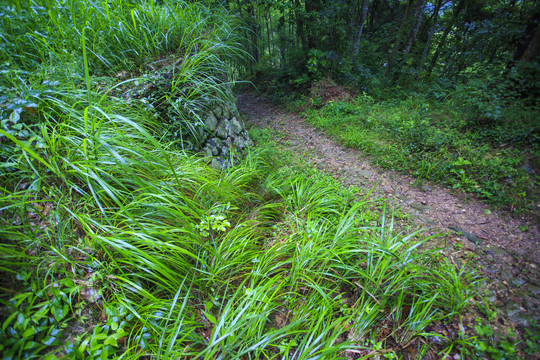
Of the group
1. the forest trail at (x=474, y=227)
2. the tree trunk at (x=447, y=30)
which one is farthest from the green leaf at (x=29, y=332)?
the tree trunk at (x=447, y=30)

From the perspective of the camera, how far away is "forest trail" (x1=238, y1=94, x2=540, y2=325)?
5.36 feet

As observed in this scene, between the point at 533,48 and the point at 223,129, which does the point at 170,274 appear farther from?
the point at 533,48

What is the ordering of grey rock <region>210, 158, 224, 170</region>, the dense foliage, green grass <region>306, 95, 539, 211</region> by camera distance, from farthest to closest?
1. grey rock <region>210, 158, 224, 170</region>
2. the dense foliage
3. green grass <region>306, 95, 539, 211</region>

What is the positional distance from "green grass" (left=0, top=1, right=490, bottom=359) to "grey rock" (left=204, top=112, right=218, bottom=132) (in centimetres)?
83

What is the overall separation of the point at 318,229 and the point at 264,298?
87 cm

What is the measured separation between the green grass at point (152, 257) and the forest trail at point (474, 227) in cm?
24

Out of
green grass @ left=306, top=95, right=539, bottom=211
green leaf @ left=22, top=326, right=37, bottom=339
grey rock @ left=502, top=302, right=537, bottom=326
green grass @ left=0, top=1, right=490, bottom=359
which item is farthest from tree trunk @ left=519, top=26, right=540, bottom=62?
green leaf @ left=22, top=326, right=37, bottom=339

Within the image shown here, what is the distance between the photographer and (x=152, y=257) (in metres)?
1.42

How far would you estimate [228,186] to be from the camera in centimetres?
233

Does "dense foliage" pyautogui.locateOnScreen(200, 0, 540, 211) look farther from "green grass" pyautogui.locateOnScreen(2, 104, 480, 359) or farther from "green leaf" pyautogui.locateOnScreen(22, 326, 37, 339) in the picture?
"green leaf" pyautogui.locateOnScreen(22, 326, 37, 339)

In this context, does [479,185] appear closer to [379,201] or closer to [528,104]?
[379,201]

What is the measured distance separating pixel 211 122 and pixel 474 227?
3.61 metres

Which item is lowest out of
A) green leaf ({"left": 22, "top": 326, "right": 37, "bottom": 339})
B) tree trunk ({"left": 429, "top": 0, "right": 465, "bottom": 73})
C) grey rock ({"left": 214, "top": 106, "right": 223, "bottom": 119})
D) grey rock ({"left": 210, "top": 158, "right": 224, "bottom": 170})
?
grey rock ({"left": 210, "top": 158, "right": 224, "bottom": 170})

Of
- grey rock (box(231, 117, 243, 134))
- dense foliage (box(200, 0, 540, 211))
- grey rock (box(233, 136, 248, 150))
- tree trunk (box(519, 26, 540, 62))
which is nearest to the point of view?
dense foliage (box(200, 0, 540, 211))
